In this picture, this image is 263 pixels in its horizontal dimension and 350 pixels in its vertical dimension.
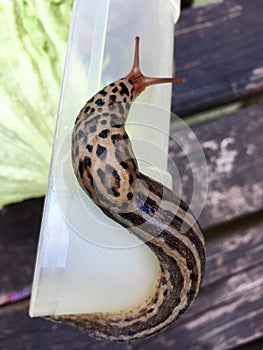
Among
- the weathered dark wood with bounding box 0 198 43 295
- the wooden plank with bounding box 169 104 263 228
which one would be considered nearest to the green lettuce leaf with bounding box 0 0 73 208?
the weathered dark wood with bounding box 0 198 43 295

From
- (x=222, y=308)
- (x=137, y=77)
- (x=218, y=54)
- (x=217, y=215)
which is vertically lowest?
(x=222, y=308)

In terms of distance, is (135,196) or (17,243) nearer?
(135,196)

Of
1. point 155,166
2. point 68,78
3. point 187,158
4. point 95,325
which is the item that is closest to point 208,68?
point 187,158

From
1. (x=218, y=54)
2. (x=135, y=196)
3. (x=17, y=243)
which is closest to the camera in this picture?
(x=135, y=196)

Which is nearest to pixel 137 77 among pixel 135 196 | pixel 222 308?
pixel 135 196

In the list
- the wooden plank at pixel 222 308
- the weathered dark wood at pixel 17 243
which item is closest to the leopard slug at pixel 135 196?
the wooden plank at pixel 222 308

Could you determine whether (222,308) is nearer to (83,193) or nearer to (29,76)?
(83,193)

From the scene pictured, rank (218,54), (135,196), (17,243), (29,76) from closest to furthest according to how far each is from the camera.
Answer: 1. (135,196)
2. (29,76)
3. (17,243)
4. (218,54)

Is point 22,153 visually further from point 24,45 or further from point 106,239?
point 106,239
